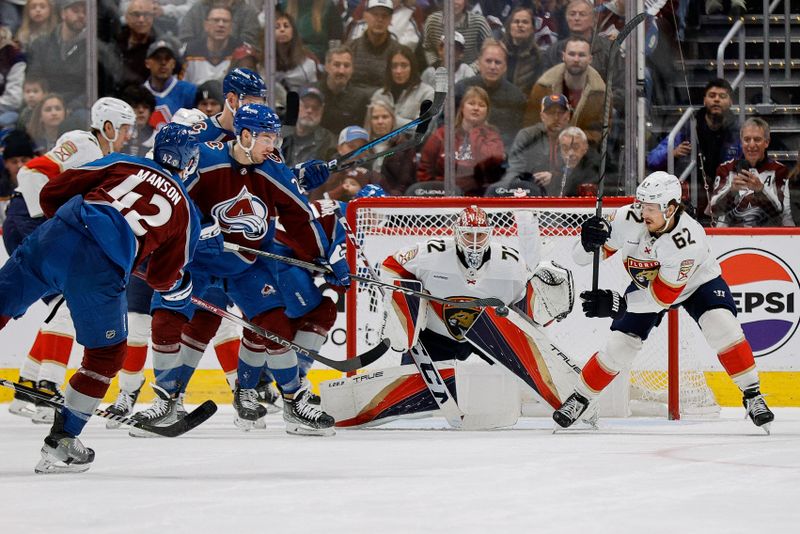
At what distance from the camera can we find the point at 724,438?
4359mm

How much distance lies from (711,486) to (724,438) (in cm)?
137

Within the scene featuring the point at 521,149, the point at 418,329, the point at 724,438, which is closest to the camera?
the point at 724,438

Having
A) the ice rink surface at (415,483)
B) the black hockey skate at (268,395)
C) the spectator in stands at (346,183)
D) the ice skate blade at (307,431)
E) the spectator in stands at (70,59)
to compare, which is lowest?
the black hockey skate at (268,395)

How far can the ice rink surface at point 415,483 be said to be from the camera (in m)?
2.48

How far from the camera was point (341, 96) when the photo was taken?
22.5ft

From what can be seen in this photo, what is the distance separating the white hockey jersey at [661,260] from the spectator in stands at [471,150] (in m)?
1.86

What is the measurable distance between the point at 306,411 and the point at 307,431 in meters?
0.07

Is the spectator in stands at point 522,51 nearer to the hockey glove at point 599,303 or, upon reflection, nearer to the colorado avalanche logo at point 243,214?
the hockey glove at point 599,303

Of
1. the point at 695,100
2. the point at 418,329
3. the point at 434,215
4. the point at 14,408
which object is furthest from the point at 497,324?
the point at 695,100

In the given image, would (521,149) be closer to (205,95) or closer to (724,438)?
(205,95)

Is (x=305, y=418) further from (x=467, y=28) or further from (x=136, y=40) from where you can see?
(x=136, y=40)

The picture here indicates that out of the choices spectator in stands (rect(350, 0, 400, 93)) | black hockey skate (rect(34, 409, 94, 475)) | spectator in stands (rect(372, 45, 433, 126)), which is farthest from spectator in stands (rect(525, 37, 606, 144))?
black hockey skate (rect(34, 409, 94, 475))

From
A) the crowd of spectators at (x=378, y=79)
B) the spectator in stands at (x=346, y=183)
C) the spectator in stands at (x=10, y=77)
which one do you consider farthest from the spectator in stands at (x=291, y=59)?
the spectator in stands at (x=10, y=77)

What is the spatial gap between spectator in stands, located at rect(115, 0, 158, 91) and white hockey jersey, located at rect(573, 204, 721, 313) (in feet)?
10.1
